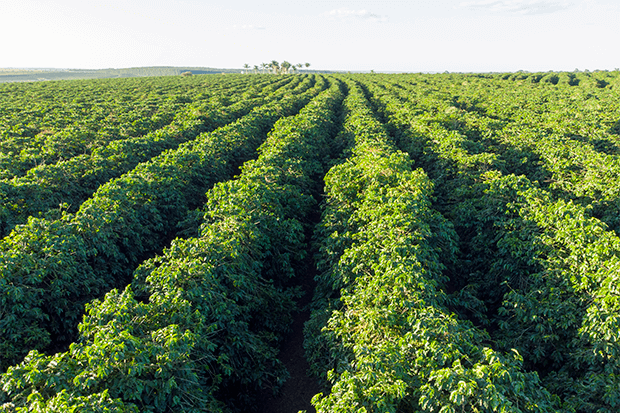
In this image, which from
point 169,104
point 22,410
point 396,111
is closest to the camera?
point 22,410

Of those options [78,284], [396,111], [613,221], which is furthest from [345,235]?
[396,111]

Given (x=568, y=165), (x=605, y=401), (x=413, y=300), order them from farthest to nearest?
(x=568, y=165) → (x=413, y=300) → (x=605, y=401)

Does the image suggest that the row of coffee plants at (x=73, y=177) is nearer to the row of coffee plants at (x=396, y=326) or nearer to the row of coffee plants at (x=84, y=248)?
the row of coffee plants at (x=84, y=248)

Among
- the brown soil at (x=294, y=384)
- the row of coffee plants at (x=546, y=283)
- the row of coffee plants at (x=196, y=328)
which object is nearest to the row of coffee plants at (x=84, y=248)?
the row of coffee plants at (x=196, y=328)

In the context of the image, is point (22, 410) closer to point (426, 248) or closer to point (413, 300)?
point (413, 300)

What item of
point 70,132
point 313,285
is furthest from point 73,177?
point 313,285

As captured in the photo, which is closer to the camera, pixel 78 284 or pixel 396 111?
pixel 78 284
